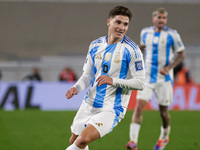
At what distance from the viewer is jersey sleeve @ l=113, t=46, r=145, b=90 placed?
3.71 m

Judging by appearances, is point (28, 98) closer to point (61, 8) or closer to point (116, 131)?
point (116, 131)

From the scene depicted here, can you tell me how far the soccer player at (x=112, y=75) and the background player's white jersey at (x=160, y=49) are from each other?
7.61 feet

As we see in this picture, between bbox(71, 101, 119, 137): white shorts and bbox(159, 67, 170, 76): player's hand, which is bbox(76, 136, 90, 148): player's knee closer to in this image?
bbox(71, 101, 119, 137): white shorts

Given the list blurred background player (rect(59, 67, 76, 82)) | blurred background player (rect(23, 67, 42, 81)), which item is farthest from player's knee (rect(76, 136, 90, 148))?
blurred background player (rect(59, 67, 76, 82))

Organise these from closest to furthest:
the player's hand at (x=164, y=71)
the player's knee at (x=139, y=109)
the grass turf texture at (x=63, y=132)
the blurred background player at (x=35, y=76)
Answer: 1. the player's knee at (x=139, y=109)
2. the player's hand at (x=164, y=71)
3. the grass turf texture at (x=63, y=132)
4. the blurred background player at (x=35, y=76)

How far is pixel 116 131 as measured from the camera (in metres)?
8.51

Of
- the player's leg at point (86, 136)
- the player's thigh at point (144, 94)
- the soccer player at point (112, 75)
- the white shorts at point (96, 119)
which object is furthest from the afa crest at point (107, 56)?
the player's thigh at point (144, 94)

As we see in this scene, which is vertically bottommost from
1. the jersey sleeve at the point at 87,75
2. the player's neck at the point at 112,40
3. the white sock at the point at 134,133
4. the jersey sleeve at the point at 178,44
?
the white sock at the point at 134,133

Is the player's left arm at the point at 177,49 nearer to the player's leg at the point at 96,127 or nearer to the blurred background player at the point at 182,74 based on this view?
the player's leg at the point at 96,127

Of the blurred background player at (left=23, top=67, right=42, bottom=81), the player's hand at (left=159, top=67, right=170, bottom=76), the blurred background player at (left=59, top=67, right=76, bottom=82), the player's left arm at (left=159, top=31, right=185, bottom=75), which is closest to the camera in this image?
the player's hand at (left=159, top=67, right=170, bottom=76)

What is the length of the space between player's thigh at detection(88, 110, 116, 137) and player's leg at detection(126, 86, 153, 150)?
1.93 meters

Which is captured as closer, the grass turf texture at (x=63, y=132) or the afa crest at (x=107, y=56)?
the afa crest at (x=107, y=56)

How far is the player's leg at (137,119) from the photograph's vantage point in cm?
564

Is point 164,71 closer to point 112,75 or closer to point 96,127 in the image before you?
point 112,75
